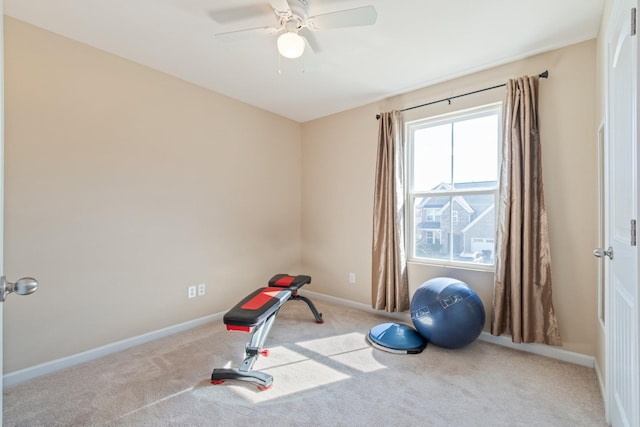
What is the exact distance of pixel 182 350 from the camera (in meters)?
2.63

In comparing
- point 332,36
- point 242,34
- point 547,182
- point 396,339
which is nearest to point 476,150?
point 547,182

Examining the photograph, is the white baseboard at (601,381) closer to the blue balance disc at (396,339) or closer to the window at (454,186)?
the window at (454,186)

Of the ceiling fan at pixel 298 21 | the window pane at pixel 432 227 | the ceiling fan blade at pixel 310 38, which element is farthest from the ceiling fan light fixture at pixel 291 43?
the window pane at pixel 432 227

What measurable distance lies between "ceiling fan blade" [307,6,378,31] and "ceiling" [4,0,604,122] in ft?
0.63

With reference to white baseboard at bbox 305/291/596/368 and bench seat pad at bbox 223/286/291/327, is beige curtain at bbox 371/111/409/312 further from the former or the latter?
bench seat pad at bbox 223/286/291/327

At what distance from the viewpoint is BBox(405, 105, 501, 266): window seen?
287 centimetres

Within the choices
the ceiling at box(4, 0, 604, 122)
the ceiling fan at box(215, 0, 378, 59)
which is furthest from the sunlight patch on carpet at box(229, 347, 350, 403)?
the ceiling at box(4, 0, 604, 122)

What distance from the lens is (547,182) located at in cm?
252

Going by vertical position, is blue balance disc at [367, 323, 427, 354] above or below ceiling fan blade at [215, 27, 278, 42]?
below

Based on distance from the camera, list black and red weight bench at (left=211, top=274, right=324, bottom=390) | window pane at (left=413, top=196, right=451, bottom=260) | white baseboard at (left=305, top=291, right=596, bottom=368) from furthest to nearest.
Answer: window pane at (left=413, top=196, right=451, bottom=260), white baseboard at (left=305, top=291, right=596, bottom=368), black and red weight bench at (left=211, top=274, right=324, bottom=390)

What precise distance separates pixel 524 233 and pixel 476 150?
3.01ft

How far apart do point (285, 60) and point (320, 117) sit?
4.98 ft

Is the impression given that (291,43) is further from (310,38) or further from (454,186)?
(454,186)

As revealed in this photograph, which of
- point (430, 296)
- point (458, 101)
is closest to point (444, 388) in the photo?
point (430, 296)
